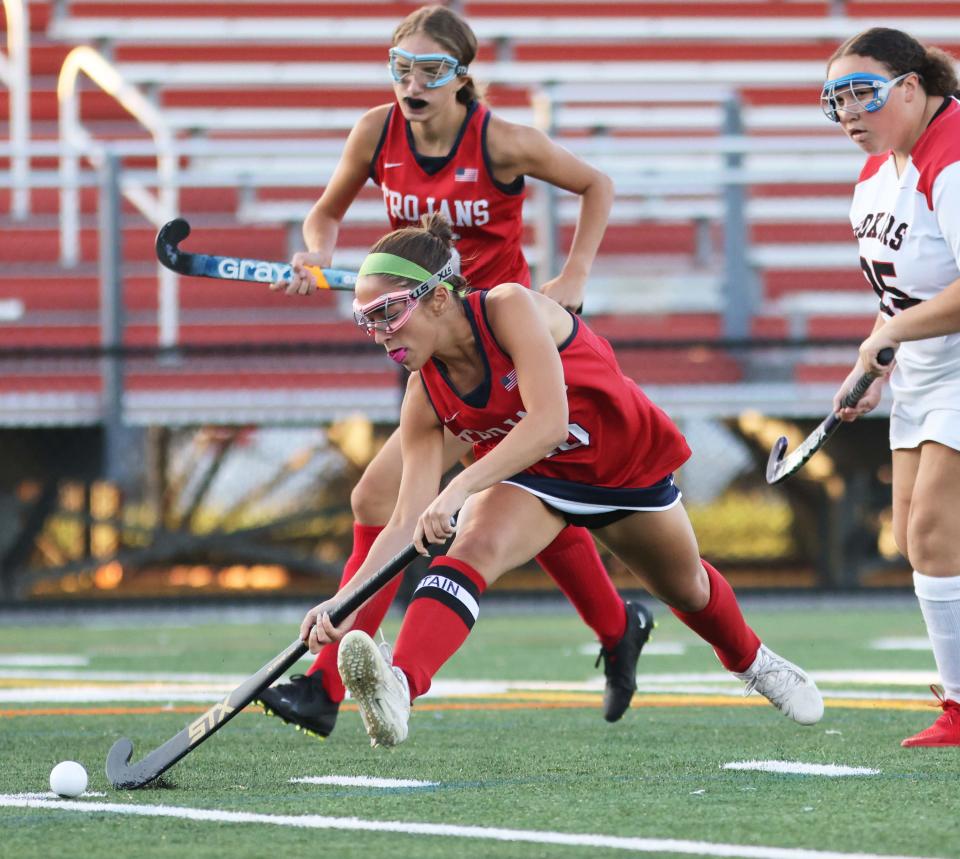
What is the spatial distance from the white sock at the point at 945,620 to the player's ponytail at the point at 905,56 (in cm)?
110

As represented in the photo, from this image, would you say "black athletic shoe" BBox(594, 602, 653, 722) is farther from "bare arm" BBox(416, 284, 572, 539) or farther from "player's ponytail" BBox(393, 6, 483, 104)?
"player's ponytail" BBox(393, 6, 483, 104)

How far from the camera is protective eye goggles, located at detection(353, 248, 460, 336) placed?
12.0 ft

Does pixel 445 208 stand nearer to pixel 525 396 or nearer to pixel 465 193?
pixel 465 193

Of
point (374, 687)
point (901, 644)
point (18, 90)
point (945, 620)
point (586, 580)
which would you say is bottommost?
point (901, 644)

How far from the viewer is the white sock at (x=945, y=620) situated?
13.6 ft

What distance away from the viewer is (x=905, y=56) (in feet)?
13.4

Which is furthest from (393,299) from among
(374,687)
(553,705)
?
(553,705)

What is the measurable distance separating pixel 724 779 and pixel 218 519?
626 cm

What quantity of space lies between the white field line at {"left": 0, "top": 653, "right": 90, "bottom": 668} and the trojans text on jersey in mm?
2968

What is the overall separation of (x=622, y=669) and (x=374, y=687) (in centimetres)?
149

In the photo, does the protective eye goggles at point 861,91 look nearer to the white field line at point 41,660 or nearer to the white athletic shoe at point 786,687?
the white athletic shoe at point 786,687

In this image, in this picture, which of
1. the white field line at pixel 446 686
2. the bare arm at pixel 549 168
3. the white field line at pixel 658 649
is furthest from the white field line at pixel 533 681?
the bare arm at pixel 549 168

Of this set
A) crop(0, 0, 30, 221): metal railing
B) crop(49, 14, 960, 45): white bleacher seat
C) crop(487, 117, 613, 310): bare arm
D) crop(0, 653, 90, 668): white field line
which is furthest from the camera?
crop(49, 14, 960, 45): white bleacher seat

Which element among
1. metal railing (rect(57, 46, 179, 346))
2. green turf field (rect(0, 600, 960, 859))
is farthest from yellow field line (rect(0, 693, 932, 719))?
metal railing (rect(57, 46, 179, 346))
